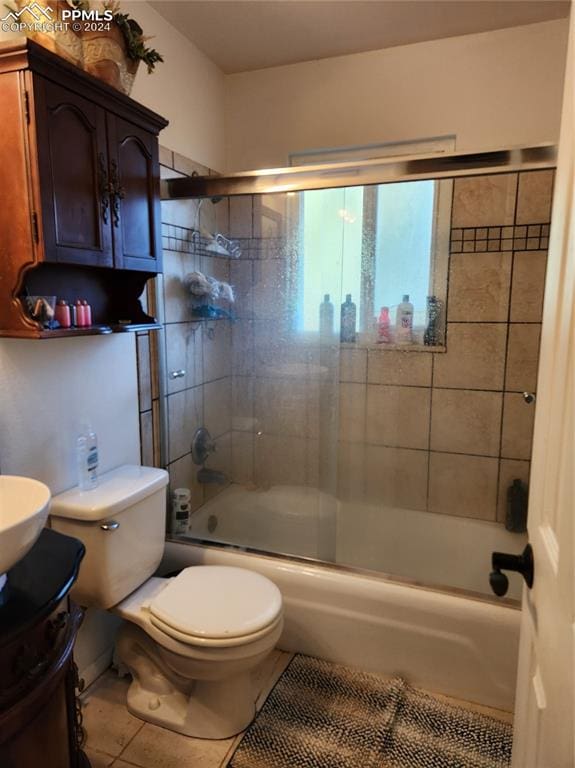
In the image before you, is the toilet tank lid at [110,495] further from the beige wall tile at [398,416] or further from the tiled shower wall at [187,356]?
the beige wall tile at [398,416]

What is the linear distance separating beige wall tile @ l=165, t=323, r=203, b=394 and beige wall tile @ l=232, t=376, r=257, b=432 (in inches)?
8.4

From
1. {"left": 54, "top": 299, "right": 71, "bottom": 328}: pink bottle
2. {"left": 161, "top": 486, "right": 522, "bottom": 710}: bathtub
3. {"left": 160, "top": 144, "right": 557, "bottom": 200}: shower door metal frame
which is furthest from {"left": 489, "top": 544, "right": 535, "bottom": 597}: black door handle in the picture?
{"left": 160, "top": 144, "right": 557, "bottom": 200}: shower door metal frame

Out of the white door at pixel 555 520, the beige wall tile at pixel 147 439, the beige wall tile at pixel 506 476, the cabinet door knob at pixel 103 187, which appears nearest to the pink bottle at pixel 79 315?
the cabinet door knob at pixel 103 187

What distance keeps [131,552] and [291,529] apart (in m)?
0.94

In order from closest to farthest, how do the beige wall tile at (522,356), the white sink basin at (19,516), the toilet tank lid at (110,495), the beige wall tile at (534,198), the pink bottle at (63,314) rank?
1. the white sink basin at (19,516)
2. the pink bottle at (63,314)
3. the toilet tank lid at (110,495)
4. the beige wall tile at (534,198)
5. the beige wall tile at (522,356)

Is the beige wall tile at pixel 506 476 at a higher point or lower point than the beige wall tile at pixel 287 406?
lower

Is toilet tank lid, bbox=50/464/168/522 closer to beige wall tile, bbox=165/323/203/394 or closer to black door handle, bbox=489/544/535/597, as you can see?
beige wall tile, bbox=165/323/203/394

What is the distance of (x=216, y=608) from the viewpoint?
1.55 meters

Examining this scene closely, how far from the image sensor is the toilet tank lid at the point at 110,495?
1.54 meters

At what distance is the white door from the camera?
0.61 meters

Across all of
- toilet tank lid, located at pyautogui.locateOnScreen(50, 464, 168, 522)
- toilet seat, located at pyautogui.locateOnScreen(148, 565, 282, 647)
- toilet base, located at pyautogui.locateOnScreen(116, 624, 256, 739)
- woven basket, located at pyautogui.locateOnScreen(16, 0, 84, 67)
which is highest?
woven basket, located at pyautogui.locateOnScreen(16, 0, 84, 67)

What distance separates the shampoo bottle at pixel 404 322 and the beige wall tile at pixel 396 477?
565 mm

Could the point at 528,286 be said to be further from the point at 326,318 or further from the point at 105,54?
the point at 105,54

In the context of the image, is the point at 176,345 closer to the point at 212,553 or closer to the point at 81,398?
the point at 81,398
